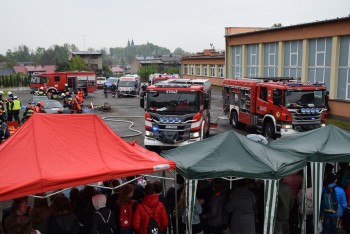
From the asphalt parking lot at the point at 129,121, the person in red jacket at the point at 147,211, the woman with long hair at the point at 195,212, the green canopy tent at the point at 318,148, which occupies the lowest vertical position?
the asphalt parking lot at the point at 129,121

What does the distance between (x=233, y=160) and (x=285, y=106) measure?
961 centimetres

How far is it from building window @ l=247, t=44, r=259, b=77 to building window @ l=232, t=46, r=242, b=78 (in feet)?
6.51

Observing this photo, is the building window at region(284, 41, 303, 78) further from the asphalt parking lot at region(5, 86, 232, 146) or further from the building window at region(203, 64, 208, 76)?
the building window at region(203, 64, 208, 76)

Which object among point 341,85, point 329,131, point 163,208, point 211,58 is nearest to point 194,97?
point 329,131

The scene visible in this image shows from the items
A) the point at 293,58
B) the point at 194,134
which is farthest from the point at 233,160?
the point at 293,58

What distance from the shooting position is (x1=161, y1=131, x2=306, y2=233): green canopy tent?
22.0 feet

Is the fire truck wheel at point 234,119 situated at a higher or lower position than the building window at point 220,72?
lower

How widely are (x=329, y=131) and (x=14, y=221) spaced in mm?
6883

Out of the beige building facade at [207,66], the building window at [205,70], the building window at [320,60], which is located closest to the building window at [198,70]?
the beige building facade at [207,66]

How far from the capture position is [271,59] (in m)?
34.3

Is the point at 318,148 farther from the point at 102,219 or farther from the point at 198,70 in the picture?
the point at 198,70

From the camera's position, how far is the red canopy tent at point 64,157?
5.61m

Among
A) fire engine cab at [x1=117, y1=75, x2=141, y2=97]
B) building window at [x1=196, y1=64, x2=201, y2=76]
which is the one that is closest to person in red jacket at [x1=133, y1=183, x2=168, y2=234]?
fire engine cab at [x1=117, y1=75, x2=141, y2=97]

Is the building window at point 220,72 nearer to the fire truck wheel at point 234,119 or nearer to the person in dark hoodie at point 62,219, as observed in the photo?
the fire truck wheel at point 234,119
